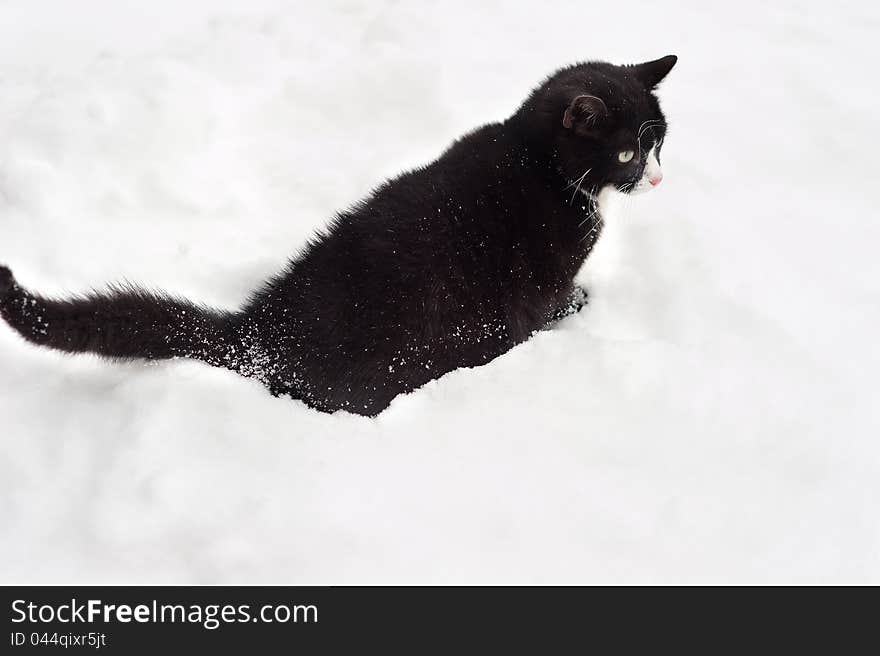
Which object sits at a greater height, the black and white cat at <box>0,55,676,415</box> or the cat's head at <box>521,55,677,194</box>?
the cat's head at <box>521,55,677,194</box>

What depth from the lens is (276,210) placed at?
141 inches

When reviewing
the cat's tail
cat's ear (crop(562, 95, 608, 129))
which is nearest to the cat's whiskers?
cat's ear (crop(562, 95, 608, 129))

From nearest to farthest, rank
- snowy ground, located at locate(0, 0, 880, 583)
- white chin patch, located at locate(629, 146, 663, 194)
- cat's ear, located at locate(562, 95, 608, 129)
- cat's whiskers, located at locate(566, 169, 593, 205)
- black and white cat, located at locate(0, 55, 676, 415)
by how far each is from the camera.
Result: snowy ground, located at locate(0, 0, 880, 583)
black and white cat, located at locate(0, 55, 676, 415)
cat's ear, located at locate(562, 95, 608, 129)
cat's whiskers, located at locate(566, 169, 593, 205)
white chin patch, located at locate(629, 146, 663, 194)

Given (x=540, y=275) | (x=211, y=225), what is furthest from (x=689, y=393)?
(x=211, y=225)

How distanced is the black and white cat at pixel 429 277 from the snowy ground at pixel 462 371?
123 millimetres

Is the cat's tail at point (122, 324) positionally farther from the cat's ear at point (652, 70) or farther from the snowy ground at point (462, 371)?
the cat's ear at point (652, 70)

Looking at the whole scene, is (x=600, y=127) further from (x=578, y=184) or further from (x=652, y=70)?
(x=652, y=70)

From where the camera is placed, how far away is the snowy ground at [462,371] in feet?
7.10

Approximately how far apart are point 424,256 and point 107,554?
132 cm

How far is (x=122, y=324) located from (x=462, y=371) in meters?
1.14

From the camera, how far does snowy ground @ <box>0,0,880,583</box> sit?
2164 millimetres

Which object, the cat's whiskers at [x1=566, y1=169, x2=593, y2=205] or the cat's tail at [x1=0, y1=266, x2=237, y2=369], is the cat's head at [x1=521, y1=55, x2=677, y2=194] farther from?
the cat's tail at [x1=0, y1=266, x2=237, y2=369]

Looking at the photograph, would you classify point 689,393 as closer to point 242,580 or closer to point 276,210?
point 242,580

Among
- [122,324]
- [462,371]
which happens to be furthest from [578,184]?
[122,324]
